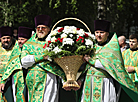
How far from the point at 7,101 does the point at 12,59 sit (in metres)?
1.07

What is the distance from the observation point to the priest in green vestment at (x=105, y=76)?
6.80 m

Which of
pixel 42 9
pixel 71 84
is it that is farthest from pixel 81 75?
pixel 42 9

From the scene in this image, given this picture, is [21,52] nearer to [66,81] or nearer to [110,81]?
[66,81]

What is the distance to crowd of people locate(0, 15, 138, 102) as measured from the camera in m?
6.85

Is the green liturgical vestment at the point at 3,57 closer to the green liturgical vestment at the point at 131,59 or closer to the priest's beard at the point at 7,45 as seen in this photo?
the priest's beard at the point at 7,45

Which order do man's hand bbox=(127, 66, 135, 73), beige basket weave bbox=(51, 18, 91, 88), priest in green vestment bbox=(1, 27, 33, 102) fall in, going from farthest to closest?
1. man's hand bbox=(127, 66, 135, 73)
2. priest in green vestment bbox=(1, 27, 33, 102)
3. beige basket weave bbox=(51, 18, 91, 88)

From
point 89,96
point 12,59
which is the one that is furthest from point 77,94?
point 12,59

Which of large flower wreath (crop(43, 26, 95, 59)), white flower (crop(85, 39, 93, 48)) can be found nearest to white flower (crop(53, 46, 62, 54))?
large flower wreath (crop(43, 26, 95, 59))

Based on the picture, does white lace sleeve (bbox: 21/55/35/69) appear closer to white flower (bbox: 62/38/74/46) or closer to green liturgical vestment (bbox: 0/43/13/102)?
white flower (bbox: 62/38/74/46)

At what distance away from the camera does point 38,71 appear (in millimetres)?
7141

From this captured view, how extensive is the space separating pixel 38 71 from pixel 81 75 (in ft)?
2.77

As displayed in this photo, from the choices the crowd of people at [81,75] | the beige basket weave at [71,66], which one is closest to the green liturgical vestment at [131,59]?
the crowd of people at [81,75]

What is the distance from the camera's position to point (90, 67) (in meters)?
6.97

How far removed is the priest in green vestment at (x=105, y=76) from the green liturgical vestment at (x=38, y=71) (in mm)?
573
